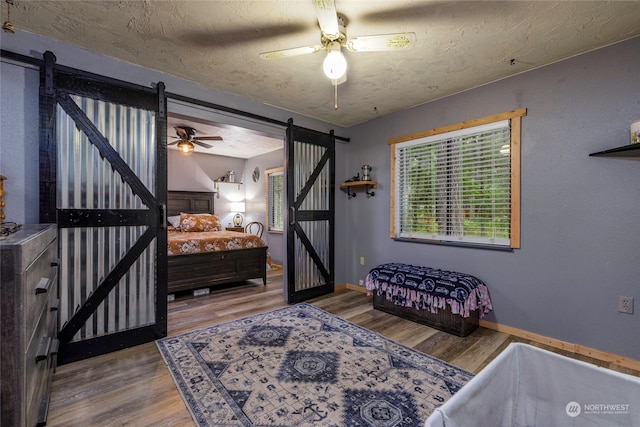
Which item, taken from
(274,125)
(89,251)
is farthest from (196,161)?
(89,251)

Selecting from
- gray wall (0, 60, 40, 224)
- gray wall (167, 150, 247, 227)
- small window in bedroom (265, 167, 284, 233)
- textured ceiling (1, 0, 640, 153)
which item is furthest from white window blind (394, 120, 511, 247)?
gray wall (167, 150, 247, 227)

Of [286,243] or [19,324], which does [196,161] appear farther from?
[19,324]

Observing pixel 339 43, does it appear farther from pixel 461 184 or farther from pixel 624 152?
pixel 624 152

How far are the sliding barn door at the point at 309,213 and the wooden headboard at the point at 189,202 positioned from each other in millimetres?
3563

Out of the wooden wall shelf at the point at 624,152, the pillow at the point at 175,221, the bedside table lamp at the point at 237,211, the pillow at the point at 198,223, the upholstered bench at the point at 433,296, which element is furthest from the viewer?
the bedside table lamp at the point at 237,211

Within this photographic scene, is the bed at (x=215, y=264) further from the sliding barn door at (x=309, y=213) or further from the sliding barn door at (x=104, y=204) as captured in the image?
the sliding barn door at (x=104, y=204)

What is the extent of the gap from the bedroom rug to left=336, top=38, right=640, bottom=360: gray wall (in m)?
1.25

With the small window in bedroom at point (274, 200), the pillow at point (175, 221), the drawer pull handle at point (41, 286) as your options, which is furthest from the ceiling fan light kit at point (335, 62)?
the pillow at point (175, 221)

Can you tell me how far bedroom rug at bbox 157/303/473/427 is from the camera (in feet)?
5.45

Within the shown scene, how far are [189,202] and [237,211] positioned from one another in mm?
1169

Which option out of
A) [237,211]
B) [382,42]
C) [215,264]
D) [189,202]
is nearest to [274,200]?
[237,211]

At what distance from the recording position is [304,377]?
2025mm

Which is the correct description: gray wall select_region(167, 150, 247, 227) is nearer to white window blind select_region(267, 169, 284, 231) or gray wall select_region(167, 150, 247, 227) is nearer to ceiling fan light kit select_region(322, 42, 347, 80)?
white window blind select_region(267, 169, 284, 231)

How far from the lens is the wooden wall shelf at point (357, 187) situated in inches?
157
